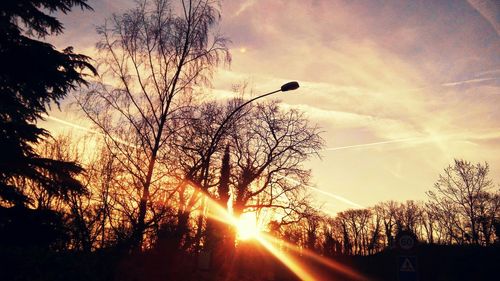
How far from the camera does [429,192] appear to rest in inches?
1587

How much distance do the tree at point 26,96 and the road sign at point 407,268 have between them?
8.96 m

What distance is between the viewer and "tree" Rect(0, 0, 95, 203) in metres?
8.85

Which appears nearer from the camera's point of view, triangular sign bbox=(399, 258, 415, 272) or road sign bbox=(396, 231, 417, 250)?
triangular sign bbox=(399, 258, 415, 272)

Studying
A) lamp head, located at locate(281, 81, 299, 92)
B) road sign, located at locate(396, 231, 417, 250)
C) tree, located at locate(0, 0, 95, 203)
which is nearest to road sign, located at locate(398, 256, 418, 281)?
road sign, located at locate(396, 231, 417, 250)

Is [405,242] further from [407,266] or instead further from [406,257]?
[407,266]


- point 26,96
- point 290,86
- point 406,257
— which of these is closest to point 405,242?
point 406,257

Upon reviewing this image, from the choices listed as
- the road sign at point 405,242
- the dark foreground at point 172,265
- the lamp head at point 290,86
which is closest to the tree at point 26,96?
the dark foreground at point 172,265

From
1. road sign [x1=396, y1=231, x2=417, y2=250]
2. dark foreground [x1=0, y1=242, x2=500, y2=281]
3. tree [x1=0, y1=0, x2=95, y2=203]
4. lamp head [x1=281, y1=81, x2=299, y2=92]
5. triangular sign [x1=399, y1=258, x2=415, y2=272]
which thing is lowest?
dark foreground [x1=0, y1=242, x2=500, y2=281]

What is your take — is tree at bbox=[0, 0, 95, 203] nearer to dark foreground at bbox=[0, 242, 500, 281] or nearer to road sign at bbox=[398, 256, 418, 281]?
dark foreground at bbox=[0, 242, 500, 281]

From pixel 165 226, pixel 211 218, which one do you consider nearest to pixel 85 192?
pixel 165 226

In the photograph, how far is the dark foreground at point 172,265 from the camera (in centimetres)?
761

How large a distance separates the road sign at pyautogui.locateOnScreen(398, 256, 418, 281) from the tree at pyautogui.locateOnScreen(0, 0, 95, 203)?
8.96m

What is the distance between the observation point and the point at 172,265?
41.0 ft

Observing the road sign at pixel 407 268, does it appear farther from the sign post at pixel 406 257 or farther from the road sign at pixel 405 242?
the road sign at pixel 405 242
